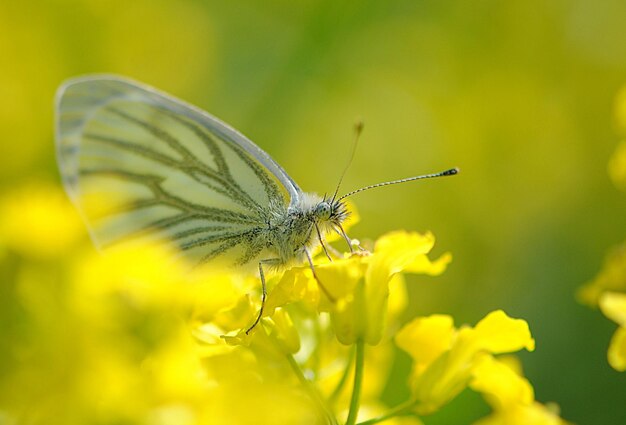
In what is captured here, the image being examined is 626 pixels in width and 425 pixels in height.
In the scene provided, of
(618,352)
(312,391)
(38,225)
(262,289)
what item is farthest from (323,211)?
(38,225)

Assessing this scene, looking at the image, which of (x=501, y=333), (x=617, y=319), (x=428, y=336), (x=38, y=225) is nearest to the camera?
(x=617, y=319)

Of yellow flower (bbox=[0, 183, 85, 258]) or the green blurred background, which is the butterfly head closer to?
yellow flower (bbox=[0, 183, 85, 258])

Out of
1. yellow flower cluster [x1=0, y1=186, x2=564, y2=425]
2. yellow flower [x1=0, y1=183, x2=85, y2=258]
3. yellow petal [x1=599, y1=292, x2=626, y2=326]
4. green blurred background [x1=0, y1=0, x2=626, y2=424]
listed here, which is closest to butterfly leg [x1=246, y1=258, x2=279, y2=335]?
yellow flower cluster [x1=0, y1=186, x2=564, y2=425]

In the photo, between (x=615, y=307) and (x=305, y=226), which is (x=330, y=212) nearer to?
(x=305, y=226)

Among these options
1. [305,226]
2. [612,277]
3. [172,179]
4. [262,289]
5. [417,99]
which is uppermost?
[417,99]

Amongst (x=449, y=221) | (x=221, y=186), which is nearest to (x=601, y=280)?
(x=221, y=186)

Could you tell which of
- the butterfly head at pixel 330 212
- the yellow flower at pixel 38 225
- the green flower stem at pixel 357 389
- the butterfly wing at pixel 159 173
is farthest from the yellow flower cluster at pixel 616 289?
the yellow flower at pixel 38 225

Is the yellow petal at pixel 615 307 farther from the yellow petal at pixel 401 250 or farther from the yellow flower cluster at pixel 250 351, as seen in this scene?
the yellow petal at pixel 401 250

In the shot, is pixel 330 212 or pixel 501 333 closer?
pixel 501 333
